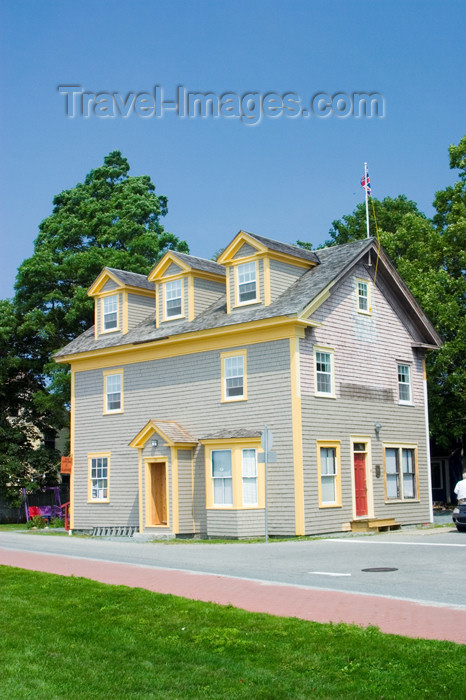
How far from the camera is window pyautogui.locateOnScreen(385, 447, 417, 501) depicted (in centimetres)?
2725

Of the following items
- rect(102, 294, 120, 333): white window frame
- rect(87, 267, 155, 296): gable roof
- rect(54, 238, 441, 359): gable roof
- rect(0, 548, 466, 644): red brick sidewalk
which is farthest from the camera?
rect(102, 294, 120, 333): white window frame

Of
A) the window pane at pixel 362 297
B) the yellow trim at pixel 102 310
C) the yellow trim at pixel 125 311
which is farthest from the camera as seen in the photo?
the yellow trim at pixel 102 310

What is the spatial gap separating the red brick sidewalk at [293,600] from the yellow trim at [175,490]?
8.87m

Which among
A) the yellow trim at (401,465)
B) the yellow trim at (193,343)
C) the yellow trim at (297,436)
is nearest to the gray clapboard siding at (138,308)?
the yellow trim at (193,343)

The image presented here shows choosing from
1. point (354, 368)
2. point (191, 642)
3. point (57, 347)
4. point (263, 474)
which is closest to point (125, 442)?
point (263, 474)

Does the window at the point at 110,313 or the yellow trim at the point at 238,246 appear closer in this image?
the yellow trim at the point at 238,246

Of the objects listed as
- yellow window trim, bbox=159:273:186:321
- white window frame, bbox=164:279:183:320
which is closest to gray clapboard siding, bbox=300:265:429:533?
yellow window trim, bbox=159:273:186:321

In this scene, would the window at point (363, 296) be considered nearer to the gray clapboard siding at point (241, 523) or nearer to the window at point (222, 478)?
the window at point (222, 478)

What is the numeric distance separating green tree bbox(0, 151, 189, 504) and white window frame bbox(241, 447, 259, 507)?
14.8 meters

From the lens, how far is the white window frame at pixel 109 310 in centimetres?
3048

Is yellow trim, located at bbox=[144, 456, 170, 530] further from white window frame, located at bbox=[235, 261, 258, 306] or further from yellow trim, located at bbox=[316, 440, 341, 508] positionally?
white window frame, located at bbox=[235, 261, 258, 306]

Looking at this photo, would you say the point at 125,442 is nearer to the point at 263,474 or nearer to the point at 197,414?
the point at 197,414

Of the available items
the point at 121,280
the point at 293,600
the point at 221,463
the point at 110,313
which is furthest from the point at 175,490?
the point at 293,600

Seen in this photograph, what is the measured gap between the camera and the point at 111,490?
2886 cm
